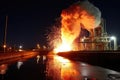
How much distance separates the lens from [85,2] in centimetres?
7044

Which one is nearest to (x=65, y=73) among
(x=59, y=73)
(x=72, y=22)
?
(x=59, y=73)

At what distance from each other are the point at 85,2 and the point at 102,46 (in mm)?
12904

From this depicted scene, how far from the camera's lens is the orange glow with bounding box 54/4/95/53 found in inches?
2761

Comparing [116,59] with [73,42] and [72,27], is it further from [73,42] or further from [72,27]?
[73,42]

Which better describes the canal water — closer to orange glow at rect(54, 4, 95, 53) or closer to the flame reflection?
the flame reflection

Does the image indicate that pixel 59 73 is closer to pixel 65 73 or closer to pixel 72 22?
pixel 65 73

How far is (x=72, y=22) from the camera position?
71312mm

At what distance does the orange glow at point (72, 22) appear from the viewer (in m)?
70.1

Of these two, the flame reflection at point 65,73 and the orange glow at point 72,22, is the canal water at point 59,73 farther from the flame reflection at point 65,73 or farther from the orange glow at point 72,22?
the orange glow at point 72,22

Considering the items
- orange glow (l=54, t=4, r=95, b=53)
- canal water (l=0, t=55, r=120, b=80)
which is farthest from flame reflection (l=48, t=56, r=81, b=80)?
orange glow (l=54, t=4, r=95, b=53)

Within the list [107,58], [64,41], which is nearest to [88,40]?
[64,41]

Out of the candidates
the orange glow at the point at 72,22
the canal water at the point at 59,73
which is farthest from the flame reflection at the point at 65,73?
the orange glow at the point at 72,22

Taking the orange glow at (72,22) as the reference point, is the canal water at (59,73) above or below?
below

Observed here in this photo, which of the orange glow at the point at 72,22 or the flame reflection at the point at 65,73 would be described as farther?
the orange glow at the point at 72,22
